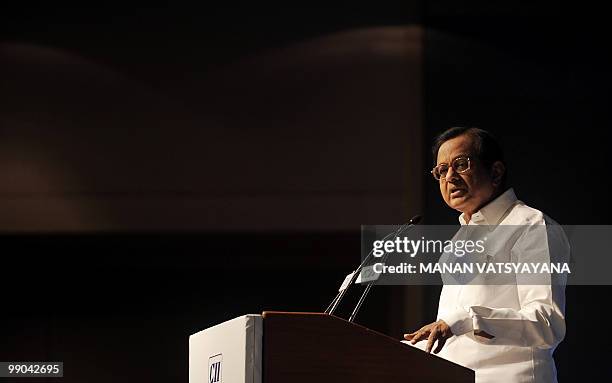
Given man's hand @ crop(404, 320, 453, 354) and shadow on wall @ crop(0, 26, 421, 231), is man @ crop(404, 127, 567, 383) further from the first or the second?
shadow on wall @ crop(0, 26, 421, 231)

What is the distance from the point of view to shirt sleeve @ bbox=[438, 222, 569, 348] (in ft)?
7.80

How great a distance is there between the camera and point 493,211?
9.75 feet

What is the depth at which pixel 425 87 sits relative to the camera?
189 inches

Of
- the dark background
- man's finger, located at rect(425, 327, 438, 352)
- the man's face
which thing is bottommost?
man's finger, located at rect(425, 327, 438, 352)

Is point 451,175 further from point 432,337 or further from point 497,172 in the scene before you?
point 432,337

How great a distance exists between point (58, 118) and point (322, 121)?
1.31 meters

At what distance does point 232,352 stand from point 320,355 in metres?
0.19

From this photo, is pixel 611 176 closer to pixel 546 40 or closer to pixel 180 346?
pixel 546 40

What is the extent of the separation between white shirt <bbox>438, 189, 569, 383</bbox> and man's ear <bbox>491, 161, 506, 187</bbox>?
0.04 m

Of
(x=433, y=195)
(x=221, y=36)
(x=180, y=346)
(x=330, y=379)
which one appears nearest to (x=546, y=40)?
(x=433, y=195)

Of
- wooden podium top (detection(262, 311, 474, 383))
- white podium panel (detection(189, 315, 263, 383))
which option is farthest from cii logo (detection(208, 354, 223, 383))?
wooden podium top (detection(262, 311, 474, 383))

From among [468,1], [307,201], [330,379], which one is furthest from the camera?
[307,201]

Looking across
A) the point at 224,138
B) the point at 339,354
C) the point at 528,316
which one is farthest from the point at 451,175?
the point at 224,138

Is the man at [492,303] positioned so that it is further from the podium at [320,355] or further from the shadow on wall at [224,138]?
the shadow on wall at [224,138]
